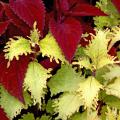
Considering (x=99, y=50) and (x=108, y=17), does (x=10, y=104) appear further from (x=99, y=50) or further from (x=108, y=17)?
(x=108, y=17)

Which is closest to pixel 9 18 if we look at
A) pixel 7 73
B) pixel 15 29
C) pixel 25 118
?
pixel 15 29

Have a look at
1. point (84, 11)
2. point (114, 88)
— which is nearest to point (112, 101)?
point (114, 88)

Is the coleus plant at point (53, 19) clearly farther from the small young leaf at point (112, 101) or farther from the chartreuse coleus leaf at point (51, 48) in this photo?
the small young leaf at point (112, 101)

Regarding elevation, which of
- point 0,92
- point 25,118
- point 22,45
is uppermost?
point 22,45

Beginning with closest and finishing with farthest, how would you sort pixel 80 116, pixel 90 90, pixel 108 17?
pixel 90 90 → pixel 80 116 → pixel 108 17

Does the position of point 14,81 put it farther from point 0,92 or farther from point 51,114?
point 51,114

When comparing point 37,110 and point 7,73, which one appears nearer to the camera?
point 7,73

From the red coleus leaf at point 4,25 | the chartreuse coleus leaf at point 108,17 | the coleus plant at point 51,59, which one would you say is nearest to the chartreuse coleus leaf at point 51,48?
the coleus plant at point 51,59
